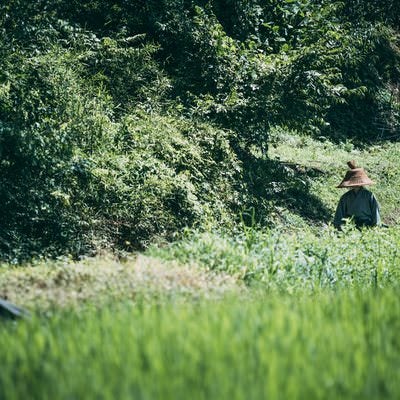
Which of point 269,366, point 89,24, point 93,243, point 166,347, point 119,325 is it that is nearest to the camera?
point 269,366

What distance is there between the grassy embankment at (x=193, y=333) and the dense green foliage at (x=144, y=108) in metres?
2.60

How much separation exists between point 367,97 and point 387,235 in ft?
46.4

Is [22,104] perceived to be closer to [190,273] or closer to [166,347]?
[190,273]

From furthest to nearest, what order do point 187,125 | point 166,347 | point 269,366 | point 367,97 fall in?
point 367,97
point 187,125
point 166,347
point 269,366

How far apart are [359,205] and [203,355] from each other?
8.07m

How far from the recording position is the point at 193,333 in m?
4.17

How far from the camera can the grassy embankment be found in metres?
3.49

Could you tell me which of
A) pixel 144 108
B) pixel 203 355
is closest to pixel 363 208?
pixel 144 108

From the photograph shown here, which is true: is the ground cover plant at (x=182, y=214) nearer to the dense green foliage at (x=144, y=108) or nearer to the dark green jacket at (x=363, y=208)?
the dense green foliage at (x=144, y=108)

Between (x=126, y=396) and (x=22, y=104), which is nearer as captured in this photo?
(x=126, y=396)

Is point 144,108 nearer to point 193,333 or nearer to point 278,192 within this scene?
point 278,192

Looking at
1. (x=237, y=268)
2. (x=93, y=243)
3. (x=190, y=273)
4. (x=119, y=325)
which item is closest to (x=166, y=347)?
(x=119, y=325)

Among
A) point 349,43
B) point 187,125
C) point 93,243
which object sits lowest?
point 93,243

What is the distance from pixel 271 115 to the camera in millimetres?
13648
